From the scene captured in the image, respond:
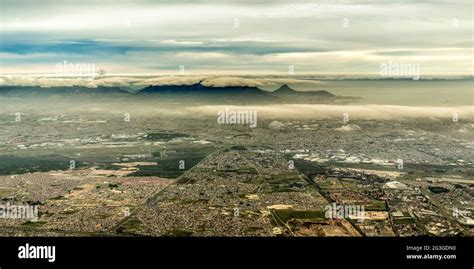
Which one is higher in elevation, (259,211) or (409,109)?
(409,109)

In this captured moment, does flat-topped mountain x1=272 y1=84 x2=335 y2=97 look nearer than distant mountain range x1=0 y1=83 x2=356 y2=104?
No

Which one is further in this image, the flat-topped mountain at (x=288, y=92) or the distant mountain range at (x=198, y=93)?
the flat-topped mountain at (x=288, y=92)

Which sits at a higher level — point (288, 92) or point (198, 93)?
point (198, 93)

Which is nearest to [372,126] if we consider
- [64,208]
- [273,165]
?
[273,165]

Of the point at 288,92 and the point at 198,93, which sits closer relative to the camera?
the point at 198,93
